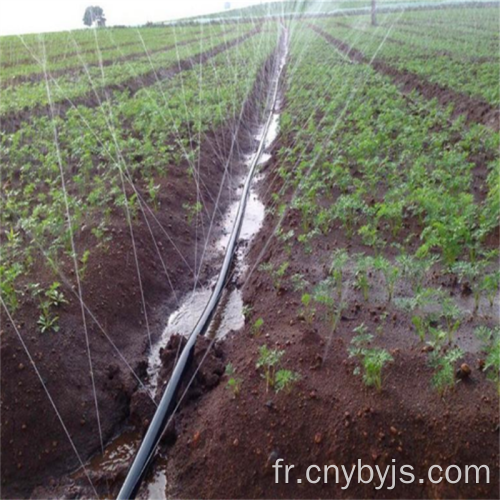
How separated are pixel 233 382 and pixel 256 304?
1397 mm

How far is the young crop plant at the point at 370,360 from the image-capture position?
3.36 m

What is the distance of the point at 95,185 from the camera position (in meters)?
7.40

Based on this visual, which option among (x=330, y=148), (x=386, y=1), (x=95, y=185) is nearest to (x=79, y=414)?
(x=95, y=185)

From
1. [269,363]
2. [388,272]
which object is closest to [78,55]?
[388,272]

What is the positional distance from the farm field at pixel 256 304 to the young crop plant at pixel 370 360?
2 cm

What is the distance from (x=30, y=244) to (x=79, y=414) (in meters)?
2.45

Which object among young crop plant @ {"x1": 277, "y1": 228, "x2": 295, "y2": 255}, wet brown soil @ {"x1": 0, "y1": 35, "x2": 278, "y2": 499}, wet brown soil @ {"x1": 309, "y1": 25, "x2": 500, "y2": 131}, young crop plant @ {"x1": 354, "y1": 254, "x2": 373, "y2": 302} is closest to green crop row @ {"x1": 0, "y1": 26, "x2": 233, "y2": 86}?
wet brown soil @ {"x1": 309, "y1": 25, "x2": 500, "y2": 131}

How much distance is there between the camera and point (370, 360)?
3.37 meters

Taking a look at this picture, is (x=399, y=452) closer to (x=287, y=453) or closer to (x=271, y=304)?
(x=287, y=453)

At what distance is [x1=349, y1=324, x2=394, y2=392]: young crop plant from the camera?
3.36 m

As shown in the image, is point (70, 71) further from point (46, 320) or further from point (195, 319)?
point (46, 320)

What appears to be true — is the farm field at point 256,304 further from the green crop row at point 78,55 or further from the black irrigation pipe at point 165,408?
the green crop row at point 78,55

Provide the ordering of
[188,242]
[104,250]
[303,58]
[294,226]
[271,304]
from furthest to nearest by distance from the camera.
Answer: [303,58]
[188,242]
[294,226]
[104,250]
[271,304]

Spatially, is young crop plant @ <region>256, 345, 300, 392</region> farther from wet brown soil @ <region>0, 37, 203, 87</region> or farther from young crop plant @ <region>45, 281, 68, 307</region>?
wet brown soil @ <region>0, 37, 203, 87</region>
